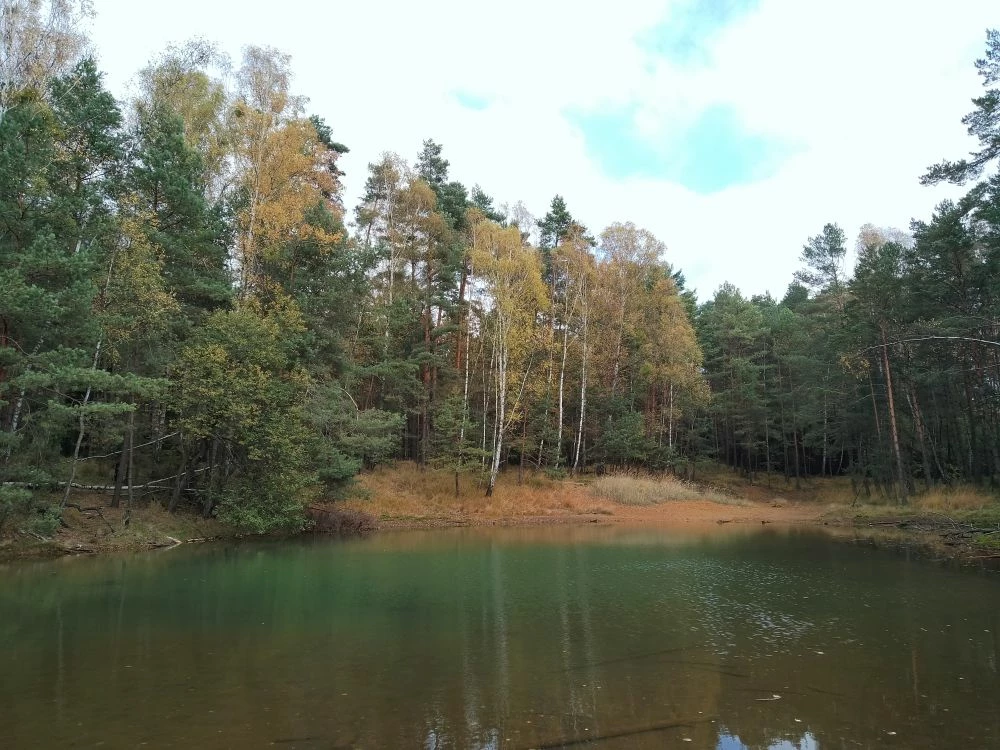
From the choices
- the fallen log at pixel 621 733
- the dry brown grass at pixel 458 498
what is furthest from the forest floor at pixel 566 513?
the fallen log at pixel 621 733

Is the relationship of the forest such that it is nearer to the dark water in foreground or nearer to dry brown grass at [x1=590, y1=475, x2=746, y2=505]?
dry brown grass at [x1=590, y1=475, x2=746, y2=505]

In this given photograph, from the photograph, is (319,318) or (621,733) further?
(319,318)

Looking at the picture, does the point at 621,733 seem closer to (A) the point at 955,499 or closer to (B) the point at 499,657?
(B) the point at 499,657

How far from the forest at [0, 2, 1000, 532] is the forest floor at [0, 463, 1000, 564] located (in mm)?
972

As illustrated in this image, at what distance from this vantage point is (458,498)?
28156 millimetres

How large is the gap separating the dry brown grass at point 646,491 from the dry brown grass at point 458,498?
0.86 m

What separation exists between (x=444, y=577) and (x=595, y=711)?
27.1 ft

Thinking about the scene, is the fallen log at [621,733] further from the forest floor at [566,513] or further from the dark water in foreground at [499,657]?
the forest floor at [566,513]

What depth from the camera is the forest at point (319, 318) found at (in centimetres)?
1569

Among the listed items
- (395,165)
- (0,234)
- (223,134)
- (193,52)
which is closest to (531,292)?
(395,165)

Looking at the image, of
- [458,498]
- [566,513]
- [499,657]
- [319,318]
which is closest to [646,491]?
[566,513]

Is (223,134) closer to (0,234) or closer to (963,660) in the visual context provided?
(0,234)

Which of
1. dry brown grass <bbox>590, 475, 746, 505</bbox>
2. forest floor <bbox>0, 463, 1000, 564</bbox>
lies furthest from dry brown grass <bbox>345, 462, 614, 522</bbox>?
dry brown grass <bbox>590, 475, 746, 505</bbox>

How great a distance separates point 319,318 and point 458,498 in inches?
411
